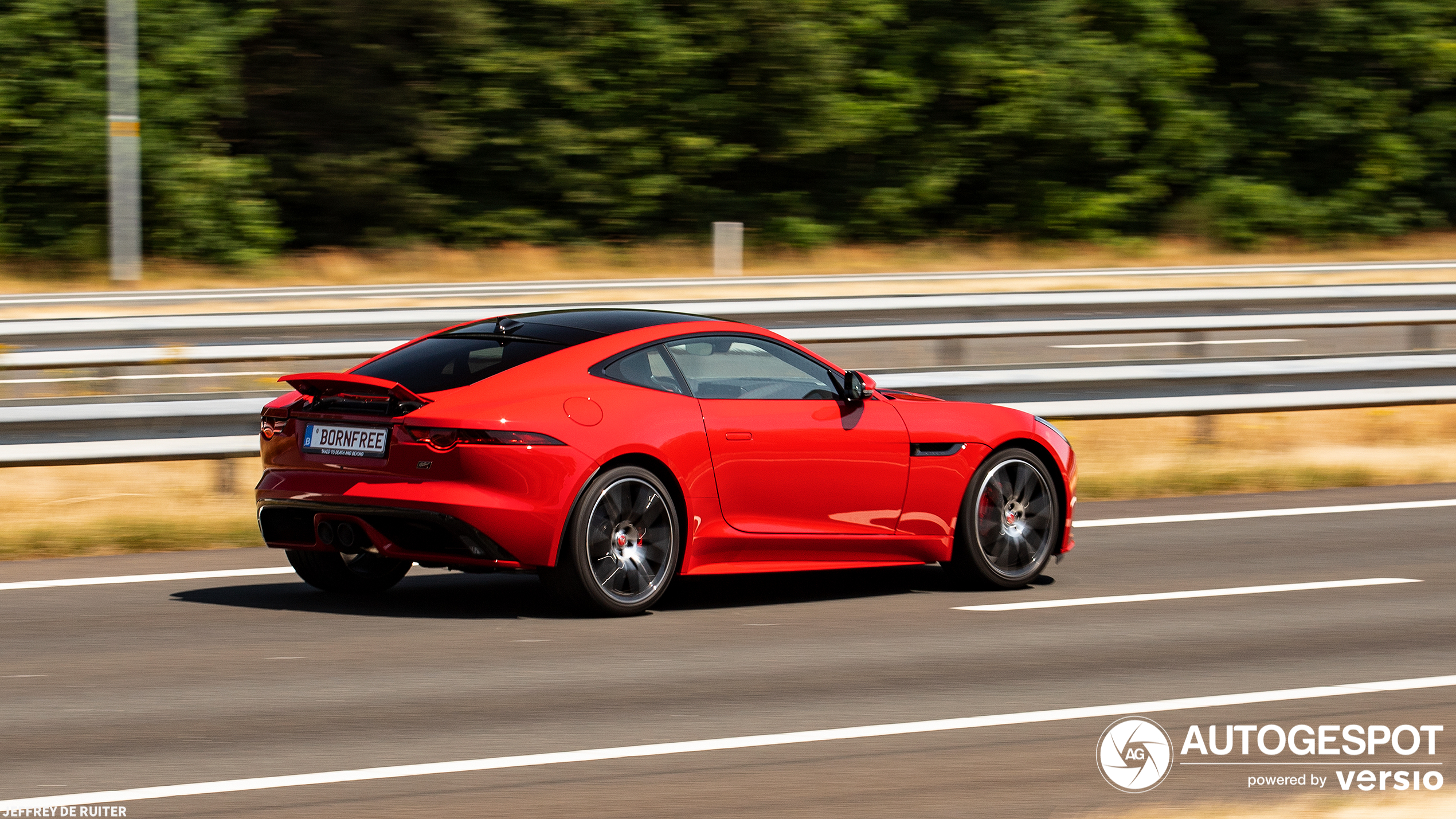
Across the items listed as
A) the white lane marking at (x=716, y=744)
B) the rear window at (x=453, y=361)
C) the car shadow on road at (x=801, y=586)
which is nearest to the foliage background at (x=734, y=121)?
the car shadow on road at (x=801, y=586)

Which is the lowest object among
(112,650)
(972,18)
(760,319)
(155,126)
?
(112,650)

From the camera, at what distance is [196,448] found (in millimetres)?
11000

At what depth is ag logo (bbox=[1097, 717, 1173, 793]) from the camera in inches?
221

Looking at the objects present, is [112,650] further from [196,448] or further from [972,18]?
[972,18]

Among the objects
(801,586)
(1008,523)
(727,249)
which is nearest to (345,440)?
(801,586)

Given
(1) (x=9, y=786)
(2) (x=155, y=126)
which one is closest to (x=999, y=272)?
(2) (x=155, y=126)

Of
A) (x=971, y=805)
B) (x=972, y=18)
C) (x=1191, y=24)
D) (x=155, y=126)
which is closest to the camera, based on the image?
(x=971, y=805)

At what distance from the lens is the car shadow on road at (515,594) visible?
27.6 feet

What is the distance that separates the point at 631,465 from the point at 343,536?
123 cm

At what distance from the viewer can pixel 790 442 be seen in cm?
854

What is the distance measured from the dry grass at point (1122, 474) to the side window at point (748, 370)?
326cm

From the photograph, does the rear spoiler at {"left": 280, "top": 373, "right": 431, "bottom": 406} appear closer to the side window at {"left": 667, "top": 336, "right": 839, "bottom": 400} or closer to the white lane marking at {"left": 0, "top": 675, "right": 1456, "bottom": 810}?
the side window at {"left": 667, "top": 336, "right": 839, "bottom": 400}

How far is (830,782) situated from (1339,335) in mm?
15469

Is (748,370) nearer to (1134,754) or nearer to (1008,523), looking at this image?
(1008,523)
